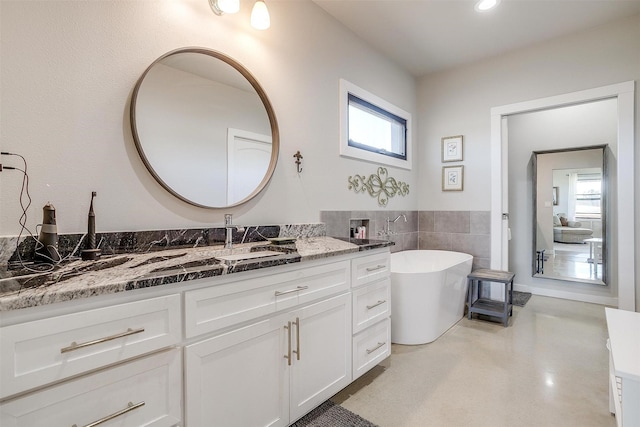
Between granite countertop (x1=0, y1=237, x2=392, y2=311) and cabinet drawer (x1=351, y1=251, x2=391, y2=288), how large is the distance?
341mm

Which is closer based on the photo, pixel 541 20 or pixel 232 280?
pixel 232 280

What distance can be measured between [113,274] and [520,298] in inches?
Answer: 167

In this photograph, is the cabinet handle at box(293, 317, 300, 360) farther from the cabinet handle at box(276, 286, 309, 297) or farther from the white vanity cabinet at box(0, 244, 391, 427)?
the cabinet handle at box(276, 286, 309, 297)

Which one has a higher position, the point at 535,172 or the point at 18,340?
the point at 535,172

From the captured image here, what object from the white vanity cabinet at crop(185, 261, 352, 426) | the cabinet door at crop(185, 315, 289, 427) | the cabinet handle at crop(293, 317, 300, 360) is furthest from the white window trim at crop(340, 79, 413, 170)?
the cabinet door at crop(185, 315, 289, 427)

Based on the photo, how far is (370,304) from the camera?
1.88 meters

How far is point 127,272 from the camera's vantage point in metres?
1.00

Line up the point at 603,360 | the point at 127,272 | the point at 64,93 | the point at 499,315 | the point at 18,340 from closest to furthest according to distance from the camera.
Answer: the point at 18,340 < the point at 127,272 < the point at 64,93 < the point at 603,360 < the point at 499,315

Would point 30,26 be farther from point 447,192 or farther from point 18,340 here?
point 447,192

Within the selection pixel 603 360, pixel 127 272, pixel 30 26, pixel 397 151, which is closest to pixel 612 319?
pixel 603 360

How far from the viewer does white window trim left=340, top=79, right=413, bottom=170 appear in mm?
2688

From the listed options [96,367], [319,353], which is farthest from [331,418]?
[96,367]

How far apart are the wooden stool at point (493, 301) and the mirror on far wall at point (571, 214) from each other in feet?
4.00

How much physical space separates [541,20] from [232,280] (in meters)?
3.41
